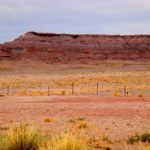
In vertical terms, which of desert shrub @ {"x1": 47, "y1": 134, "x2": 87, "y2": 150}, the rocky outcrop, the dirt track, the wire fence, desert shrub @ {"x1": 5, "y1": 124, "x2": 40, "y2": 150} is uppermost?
the rocky outcrop

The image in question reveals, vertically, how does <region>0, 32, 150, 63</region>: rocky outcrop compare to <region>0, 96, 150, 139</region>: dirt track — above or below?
above

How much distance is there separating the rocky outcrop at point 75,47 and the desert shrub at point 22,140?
13582 cm

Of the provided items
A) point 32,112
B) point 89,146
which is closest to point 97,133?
point 89,146

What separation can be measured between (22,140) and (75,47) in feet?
507

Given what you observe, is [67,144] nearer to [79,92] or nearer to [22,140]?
[22,140]

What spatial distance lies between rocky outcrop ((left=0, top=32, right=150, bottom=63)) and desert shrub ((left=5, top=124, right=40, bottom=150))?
136 metres

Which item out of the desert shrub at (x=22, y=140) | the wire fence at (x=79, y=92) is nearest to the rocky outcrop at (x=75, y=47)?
the wire fence at (x=79, y=92)

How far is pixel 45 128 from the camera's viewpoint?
1978cm

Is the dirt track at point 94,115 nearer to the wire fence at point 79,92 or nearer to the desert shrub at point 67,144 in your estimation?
the desert shrub at point 67,144

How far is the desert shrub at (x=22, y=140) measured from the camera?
12430mm

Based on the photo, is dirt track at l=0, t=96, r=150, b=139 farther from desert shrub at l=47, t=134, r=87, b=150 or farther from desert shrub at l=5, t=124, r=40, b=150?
desert shrub at l=47, t=134, r=87, b=150

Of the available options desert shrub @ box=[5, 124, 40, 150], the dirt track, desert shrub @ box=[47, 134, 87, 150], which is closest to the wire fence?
the dirt track

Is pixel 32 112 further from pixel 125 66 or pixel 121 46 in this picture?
pixel 121 46

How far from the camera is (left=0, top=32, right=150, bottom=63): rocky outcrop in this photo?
507 ft
